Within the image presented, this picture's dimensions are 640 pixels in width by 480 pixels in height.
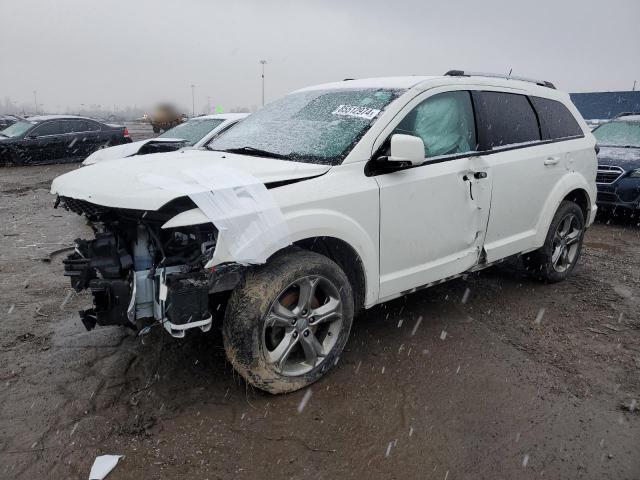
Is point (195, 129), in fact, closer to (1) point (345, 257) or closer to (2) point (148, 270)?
(1) point (345, 257)

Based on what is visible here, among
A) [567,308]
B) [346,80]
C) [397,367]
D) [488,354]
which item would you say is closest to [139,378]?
[397,367]

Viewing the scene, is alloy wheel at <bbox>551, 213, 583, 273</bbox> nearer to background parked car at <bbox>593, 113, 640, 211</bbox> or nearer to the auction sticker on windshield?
the auction sticker on windshield

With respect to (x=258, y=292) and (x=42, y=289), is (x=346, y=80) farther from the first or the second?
(x=42, y=289)

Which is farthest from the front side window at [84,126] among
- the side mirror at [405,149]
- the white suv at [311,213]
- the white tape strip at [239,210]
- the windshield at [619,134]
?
the side mirror at [405,149]

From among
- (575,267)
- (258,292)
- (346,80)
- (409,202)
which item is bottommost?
(575,267)

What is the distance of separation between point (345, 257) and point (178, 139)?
524cm

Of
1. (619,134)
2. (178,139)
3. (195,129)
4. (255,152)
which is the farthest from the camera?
(619,134)

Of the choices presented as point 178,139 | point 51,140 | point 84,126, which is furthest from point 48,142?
point 178,139

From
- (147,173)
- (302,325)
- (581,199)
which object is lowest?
(302,325)

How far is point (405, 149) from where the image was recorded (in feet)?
9.70

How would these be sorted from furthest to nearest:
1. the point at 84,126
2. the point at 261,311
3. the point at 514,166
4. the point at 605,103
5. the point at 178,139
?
1. the point at 605,103
2. the point at 84,126
3. the point at 178,139
4. the point at 514,166
5. the point at 261,311

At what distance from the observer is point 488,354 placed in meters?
3.54

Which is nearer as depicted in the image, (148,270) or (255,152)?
(148,270)

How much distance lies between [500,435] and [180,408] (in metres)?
1.76
